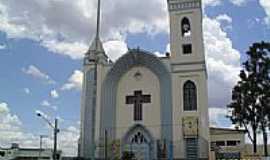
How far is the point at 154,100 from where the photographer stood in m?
43.3

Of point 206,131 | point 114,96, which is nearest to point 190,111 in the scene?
point 206,131

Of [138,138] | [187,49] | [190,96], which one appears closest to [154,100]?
[190,96]

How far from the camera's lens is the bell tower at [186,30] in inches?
1683

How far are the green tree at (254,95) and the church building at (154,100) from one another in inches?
149

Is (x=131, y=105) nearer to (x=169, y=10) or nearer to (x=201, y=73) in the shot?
(x=201, y=73)

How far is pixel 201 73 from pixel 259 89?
21.9 feet

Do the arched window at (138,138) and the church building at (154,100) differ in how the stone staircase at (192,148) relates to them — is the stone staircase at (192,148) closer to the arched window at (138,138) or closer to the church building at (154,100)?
the church building at (154,100)

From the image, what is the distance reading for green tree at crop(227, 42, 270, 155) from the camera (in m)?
36.8

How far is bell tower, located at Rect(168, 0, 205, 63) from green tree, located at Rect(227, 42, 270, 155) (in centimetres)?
550

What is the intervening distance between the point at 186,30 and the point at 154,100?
9.10 metres

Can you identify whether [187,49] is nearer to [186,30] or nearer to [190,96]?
[186,30]

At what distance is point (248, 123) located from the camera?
37.6m

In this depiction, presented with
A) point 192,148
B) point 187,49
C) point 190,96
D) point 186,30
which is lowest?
point 192,148

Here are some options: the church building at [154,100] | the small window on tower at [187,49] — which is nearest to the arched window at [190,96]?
the church building at [154,100]
